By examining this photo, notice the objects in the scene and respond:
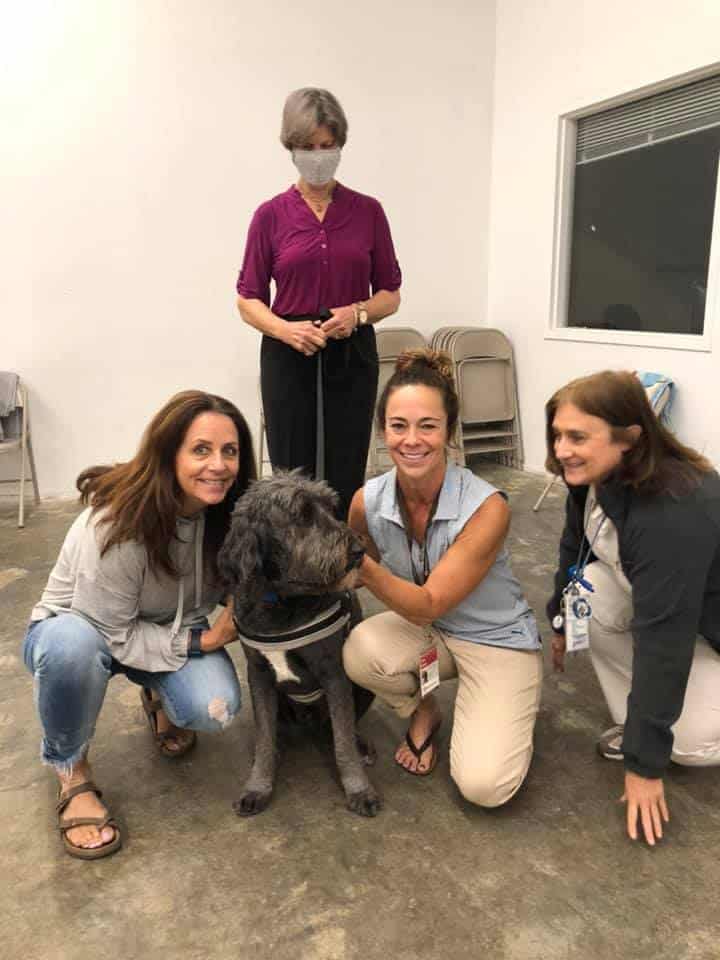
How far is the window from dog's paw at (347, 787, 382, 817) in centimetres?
291

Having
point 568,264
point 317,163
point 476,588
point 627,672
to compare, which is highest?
point 317,163

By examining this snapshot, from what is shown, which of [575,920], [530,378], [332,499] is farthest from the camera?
[530,378]

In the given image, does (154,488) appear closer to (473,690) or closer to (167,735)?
(167,735)

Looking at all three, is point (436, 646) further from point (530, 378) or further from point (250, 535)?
point (530, 378)

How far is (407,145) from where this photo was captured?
15.0 ft

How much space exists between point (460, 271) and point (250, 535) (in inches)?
158

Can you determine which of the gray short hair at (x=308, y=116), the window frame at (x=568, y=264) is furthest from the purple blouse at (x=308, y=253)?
the window frame at (x=568, y=264)

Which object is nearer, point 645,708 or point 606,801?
point 645,708

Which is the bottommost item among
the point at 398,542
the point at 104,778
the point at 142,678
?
the point at 104,778

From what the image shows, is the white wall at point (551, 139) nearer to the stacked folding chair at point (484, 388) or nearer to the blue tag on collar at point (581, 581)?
the stacked folding chair at point (484, 388)

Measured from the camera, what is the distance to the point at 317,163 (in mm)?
2094

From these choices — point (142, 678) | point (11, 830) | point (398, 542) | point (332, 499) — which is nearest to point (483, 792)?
point (398, 542)

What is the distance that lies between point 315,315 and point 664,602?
139cm

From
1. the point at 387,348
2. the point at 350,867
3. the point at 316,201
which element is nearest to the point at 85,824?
the point at 350,867
